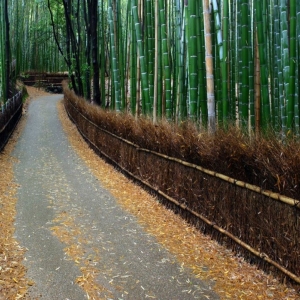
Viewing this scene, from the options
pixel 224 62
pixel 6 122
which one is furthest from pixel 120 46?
pixel 224 62

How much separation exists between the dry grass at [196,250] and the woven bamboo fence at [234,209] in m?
0.08

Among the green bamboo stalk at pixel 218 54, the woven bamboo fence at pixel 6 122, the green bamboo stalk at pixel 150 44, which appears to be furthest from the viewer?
the woven bamboo fence at pixel 6 122

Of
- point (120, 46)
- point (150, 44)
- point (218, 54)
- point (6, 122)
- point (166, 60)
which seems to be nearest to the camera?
point (218, 54)

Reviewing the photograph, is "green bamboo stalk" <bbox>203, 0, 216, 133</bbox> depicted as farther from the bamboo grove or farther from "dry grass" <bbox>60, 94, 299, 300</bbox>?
"dry grass" <bbox>60, 94, 299, 300</bbox>

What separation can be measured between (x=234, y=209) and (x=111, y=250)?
3.62 ft

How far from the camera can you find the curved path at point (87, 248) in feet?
10.4

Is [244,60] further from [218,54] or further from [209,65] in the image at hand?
[218,54]

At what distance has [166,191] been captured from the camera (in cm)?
530

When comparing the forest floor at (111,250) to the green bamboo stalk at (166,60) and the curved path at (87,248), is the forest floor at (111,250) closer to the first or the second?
the curved path at (87,248)

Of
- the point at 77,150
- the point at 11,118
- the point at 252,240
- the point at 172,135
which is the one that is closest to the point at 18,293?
the point at 252,240

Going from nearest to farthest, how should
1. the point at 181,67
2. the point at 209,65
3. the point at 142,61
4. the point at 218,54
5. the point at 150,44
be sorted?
1. the point at 209,65
2. the point at 218,54
3. the point at 181,67
4. the point at 142,61
5. the point at 150,44

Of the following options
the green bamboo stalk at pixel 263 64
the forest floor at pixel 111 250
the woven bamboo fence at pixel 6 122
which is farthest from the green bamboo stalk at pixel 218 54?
the woven bamboo fence at pixel 6 122

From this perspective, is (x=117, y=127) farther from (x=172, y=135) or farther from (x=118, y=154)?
(x=172, y=135)

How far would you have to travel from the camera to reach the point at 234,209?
12.1ft
